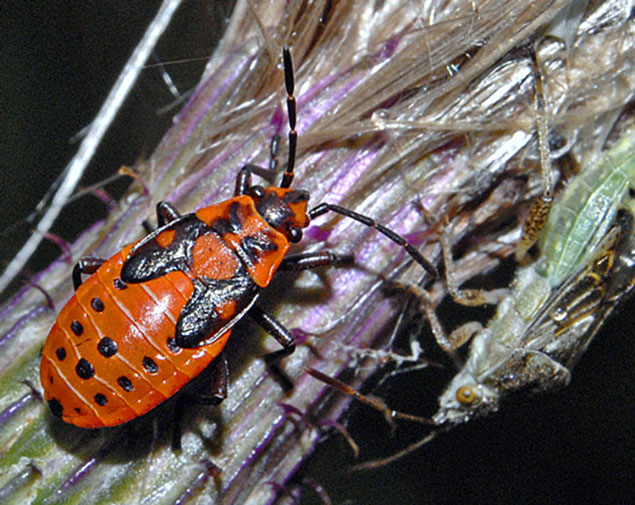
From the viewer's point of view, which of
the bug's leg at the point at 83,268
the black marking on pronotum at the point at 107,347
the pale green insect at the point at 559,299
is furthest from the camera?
the pale green insect at the point at 559,299

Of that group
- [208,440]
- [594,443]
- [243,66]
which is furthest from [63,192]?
[594,443]

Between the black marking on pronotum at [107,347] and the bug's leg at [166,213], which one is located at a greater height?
the bug's leg at [166,213]

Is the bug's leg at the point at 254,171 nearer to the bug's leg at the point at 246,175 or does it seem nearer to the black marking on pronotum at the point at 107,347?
the bug's leg at the point at 246,175

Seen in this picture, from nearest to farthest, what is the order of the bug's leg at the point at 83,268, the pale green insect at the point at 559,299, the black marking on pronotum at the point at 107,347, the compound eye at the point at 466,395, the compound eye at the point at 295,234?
the black marking on pronotum at the point at 107,347, the bug's leg at the point at 83,268, the compound eye at the point at 295,234, the pale green insect at the point at 559,299, the compound eye at the point at 466,395

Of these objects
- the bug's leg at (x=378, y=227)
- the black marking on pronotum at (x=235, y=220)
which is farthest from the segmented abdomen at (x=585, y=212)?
the black marking on pronotum at (x=235, y=220)

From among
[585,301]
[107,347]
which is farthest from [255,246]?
[585,301]

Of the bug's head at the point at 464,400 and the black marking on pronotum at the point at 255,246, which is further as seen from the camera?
the bug's head at the point at 464,400

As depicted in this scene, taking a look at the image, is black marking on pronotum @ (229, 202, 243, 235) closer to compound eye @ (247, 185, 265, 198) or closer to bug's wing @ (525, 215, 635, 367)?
compound eye @ (247, 185, 265, 198)
